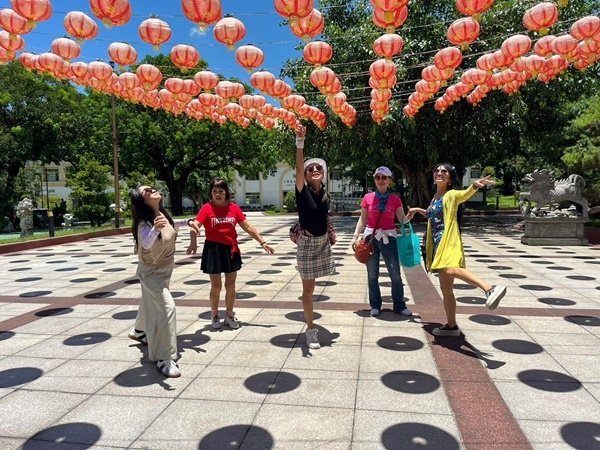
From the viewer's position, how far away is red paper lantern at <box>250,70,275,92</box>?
8664 millimetres

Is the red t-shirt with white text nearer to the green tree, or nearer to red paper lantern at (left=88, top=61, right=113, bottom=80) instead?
red paper lantern at (left=88, top=61, right=113, bottom=80)

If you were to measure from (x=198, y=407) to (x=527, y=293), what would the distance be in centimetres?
492

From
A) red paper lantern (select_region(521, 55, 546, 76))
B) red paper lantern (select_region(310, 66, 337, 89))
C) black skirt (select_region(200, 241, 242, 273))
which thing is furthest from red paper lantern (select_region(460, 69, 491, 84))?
black skirt (select_region(200, 241, 242, 273))

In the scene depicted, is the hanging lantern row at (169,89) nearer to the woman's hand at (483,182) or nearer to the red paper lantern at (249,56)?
the red paper lantern at (249,56)

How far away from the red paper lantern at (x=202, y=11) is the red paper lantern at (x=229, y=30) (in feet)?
2.01

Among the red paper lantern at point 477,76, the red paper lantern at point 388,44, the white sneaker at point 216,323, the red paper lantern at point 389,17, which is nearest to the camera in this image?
the white sneaker at point 216,323

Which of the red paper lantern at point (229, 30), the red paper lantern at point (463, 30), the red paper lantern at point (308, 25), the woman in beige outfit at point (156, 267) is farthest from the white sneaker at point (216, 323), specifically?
the red paper lantern at point (463, 30)

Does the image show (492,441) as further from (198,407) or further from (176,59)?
(176,59)

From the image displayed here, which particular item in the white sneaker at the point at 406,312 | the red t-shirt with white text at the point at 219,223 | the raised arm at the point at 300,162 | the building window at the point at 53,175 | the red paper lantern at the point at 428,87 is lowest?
the white sneaker at the point at 406,312

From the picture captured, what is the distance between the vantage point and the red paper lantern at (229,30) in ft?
20.6

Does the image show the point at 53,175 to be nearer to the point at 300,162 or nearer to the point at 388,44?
the point at 388,44

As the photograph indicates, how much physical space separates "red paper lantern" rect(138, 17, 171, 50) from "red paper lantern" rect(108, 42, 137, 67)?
0.97 meters

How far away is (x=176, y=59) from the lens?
7484mm

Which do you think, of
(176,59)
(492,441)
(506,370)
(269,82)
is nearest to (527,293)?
(506,370)
